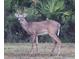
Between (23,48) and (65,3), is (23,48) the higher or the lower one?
the lower one

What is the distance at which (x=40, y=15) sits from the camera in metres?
2.27

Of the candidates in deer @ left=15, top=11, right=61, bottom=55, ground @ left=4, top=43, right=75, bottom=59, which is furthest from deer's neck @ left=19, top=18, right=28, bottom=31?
ground @ left=4, top=43, right=75, bottom=59

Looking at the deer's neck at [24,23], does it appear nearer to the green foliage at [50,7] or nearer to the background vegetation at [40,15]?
the background vegetation at [40,15]

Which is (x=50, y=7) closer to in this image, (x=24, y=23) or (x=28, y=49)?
(x=24, y=23)

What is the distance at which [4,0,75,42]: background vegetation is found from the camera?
225 centimetres

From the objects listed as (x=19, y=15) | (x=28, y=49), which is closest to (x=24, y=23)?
(x=19, y=15)

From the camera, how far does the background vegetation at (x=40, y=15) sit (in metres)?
2.25

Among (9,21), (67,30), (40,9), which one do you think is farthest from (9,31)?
(67,30)

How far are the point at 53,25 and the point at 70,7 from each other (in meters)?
0.19

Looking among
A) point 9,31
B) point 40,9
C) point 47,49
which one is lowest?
point 47,49

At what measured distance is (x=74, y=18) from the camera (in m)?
2.25

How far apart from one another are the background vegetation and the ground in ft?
0.13

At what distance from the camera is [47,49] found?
2.25m

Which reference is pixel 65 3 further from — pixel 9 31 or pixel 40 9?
pixel 9 31
